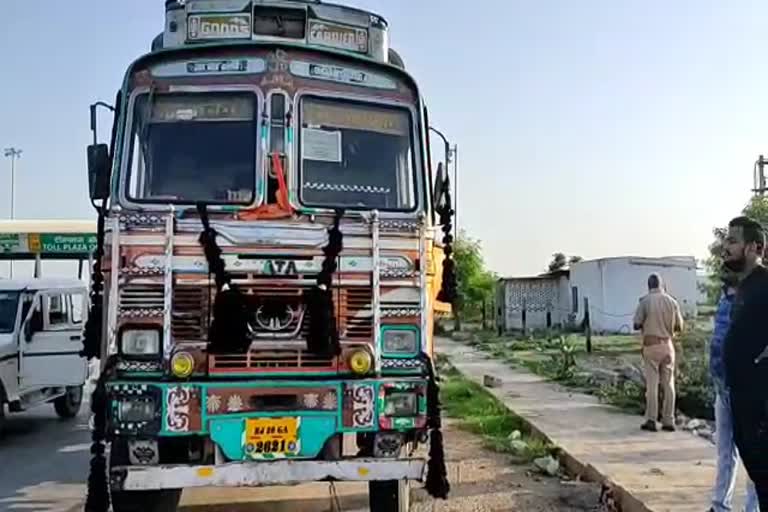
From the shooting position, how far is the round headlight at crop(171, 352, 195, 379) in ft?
17.5

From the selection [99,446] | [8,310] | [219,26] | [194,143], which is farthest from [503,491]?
[8,310]

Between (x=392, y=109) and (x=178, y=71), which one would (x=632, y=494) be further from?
(x=178, y=71)

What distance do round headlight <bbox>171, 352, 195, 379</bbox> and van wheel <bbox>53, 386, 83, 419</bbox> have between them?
8.79m

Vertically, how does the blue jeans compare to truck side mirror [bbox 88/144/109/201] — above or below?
below

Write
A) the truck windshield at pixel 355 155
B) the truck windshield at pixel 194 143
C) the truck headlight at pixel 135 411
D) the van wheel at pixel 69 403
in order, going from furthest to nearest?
the van wheel at pixel 69 403, the truck windshield at pixel 355 155, the truck windshield at pixel 194 143, the truck headlight at pixel 135 411

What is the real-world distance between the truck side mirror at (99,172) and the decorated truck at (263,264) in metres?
Answer: 0.02

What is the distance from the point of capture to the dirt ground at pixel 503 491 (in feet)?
24.1

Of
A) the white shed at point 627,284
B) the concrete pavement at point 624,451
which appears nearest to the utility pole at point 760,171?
the white shed at point 627,284

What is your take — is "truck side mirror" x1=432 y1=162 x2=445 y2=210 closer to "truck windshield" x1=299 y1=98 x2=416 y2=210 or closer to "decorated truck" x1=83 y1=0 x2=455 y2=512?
"decorated truck" x1=83 y1=0 x2=455 y2=512

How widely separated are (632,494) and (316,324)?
315 centimetres

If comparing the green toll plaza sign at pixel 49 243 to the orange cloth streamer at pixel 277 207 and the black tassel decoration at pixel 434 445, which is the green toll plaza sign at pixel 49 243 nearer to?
the orange cloth streamer at pixel 277 207

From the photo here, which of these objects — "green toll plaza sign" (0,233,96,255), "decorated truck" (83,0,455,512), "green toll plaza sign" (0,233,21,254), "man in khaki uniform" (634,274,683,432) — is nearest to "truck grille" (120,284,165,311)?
"decorated truck" (83,0,455,512)

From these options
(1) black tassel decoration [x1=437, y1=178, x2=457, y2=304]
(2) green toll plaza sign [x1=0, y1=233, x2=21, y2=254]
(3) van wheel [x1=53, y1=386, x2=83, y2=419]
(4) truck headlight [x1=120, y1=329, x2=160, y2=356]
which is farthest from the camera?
(2) green toll plaza sign [x1=0, y1=233, x2=21, y2=254]

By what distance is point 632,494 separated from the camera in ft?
22.7
